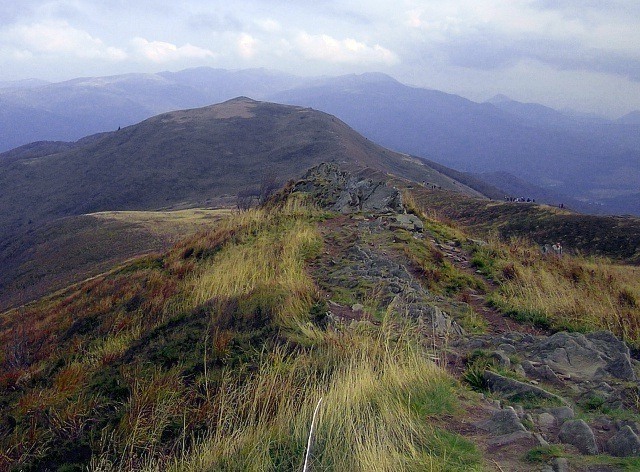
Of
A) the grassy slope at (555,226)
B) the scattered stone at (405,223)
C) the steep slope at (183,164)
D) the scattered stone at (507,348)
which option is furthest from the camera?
the steep slope at (183,164)

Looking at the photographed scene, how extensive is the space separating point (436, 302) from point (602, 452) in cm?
371

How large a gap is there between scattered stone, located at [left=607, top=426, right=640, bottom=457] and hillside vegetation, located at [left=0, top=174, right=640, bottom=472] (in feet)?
0.67

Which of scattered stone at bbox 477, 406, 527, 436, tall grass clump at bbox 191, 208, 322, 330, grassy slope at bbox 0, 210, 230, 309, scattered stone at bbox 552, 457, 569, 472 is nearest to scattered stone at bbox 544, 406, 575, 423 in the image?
scattered stone at bbox 477, 406, 527, 436

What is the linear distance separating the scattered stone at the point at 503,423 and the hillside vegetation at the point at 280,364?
0.38ft

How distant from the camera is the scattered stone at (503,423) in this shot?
10.8 ft

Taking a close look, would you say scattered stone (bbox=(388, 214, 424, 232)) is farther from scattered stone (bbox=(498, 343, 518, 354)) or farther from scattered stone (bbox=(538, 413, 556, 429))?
scattered stone (bbox=(538, 413, 556, 429))

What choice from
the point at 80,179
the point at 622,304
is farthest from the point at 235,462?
the point at 80,179

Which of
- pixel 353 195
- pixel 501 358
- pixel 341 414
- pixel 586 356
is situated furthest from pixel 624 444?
pixel 353 195

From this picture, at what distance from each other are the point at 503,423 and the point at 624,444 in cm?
73

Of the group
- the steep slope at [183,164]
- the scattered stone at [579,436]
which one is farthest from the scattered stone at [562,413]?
the steep slope at [183,164]

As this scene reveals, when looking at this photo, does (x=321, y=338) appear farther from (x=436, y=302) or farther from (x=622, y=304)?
(x=622, y=304)

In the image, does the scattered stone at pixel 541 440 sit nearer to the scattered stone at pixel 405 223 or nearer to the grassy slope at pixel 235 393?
the grassy slope at pixel 235 393

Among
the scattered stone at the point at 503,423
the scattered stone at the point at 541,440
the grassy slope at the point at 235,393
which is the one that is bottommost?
the grassy slope at the point at 235,393

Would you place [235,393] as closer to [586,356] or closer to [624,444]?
[624,444]
